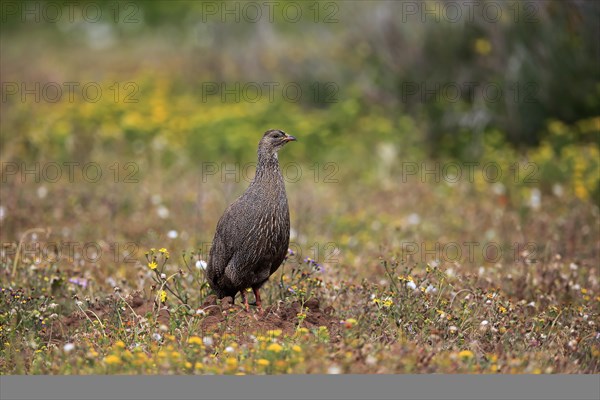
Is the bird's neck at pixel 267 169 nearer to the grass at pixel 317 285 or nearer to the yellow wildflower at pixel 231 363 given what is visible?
the grass at pixel 317 285

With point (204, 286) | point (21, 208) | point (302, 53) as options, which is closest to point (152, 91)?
point (302, 53)

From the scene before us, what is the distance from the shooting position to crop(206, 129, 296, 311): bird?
5.45m

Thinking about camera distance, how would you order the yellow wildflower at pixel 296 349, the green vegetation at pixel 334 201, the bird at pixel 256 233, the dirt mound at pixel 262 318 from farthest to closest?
the bird at pixel 256 233 → the dirt mound at pixel 262 318 → the green vegetation at pixel 334 201 → the yellow wildflower at pixel 296 349

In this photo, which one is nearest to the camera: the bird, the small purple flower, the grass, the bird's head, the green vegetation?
the grass

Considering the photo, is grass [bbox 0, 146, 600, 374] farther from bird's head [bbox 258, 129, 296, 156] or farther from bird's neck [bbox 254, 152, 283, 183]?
bird's head [bbox 258, 129, 296, 156]

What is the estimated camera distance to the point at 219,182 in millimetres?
10289

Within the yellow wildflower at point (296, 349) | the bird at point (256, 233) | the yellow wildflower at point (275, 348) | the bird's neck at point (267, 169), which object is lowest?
the yellow wildflower at point (296, 349)

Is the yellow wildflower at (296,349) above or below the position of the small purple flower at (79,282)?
above

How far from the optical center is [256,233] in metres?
5.44

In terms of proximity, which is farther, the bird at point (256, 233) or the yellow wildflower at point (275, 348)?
the bird at point (256, 233)

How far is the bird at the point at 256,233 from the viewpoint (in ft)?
17.9

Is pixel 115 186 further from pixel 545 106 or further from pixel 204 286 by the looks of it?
pixel 545 106

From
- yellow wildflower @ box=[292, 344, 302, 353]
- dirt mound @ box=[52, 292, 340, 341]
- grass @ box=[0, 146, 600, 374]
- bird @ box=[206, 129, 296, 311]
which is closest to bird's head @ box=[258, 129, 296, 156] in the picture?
bird @ box=[206, 129, 296, 311]

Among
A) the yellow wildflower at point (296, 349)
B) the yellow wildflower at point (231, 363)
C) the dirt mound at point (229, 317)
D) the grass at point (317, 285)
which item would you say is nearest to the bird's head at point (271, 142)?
the grass at point (317, 285)
